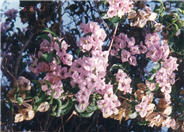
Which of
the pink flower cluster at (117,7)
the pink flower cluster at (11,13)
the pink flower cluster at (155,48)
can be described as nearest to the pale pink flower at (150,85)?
the pink flower cluster at (155,48)

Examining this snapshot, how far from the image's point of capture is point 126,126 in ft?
6.85

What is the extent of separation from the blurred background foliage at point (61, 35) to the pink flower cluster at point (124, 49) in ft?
0.30

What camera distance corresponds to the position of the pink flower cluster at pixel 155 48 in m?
1.83

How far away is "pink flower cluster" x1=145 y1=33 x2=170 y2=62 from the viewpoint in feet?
6.00

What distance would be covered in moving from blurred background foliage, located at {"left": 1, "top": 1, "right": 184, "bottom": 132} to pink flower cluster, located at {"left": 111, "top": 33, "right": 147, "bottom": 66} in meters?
0.09

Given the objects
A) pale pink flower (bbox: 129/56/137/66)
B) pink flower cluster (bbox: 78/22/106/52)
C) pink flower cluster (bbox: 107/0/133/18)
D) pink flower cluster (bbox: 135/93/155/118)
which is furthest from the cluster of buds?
pink flower cluster (bbox: 135/93/155/118)

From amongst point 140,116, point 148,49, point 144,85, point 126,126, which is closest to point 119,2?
point 148,49

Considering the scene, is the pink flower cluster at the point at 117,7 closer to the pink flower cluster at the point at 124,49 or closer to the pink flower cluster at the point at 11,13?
the pink flower cluster at the point at 124,49

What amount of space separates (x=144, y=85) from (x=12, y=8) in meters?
0.80

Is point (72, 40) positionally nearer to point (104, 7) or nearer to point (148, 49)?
point (104, 7)

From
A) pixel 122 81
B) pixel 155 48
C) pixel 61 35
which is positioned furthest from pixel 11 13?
pixel 155 48

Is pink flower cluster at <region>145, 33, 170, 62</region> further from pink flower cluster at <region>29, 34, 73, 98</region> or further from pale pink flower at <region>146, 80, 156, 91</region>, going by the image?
pink flower cluster at <region>29, 34, 73, 98</region>

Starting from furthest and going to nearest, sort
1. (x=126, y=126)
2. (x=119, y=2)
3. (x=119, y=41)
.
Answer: (x=126, y=126) → (x=119, y=41) → (x=119, y=2)

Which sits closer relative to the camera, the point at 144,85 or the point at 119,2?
the point at 119,2
